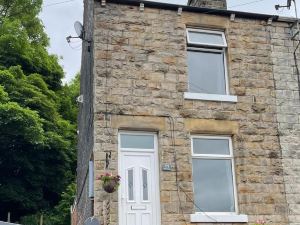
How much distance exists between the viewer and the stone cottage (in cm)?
1020

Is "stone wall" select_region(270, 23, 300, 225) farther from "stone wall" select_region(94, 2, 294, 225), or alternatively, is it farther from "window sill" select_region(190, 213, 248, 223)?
"window sill" select_region(190, 213, 248, 223)

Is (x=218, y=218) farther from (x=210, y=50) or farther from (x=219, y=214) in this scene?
(x=210, y=50)

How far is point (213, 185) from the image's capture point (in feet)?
35.2

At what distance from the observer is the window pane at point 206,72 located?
11448 mm

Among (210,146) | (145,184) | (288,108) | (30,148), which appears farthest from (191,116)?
(30,148)

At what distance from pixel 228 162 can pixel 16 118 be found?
1337cm

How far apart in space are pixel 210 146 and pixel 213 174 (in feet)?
2.11

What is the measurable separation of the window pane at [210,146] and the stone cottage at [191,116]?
23 millimetres

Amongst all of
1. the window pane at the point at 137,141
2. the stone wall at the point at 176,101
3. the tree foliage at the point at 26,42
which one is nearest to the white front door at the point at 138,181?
the window pane at the point at 137,141

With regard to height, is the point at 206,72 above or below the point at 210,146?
above

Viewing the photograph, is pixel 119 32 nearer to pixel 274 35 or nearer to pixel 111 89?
pixel 111 89

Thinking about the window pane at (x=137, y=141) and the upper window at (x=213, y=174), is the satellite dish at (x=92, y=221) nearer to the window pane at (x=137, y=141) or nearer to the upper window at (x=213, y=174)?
the window pane at (x=137, y=141)

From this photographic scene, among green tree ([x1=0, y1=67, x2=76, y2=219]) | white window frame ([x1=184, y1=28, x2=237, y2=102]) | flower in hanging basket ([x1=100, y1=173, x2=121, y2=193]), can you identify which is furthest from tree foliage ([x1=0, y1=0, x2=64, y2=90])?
flower in hanging basket ([x1=100, y1=173, x2=121, y2=193])

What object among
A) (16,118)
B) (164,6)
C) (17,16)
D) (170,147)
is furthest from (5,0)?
(170,147)
